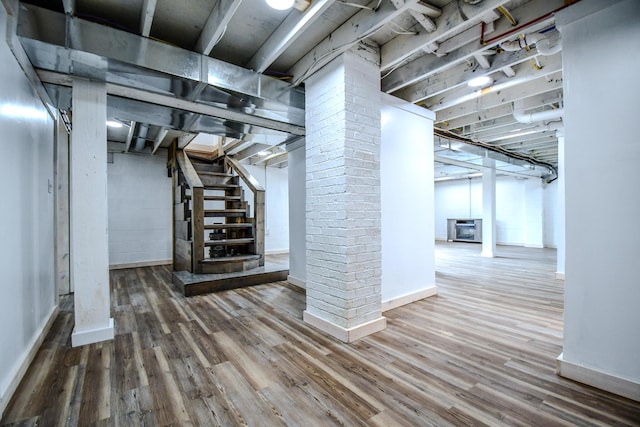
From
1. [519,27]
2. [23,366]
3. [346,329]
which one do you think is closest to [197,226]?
[23,366]

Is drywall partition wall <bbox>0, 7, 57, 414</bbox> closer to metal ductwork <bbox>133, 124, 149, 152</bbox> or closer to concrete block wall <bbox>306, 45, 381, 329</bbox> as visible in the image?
metal ductwork <bbox>133, 124, 149, 152</bbox>

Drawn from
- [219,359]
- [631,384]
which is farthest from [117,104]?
[631,384]

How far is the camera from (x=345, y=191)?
2461 millimetres

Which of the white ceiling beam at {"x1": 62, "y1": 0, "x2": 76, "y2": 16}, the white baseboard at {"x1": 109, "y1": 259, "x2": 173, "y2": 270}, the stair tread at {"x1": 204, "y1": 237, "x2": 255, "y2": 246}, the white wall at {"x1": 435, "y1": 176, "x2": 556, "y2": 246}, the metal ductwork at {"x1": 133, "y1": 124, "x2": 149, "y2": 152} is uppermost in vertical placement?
Answer: the white ceiling beam at {"x1": 62, "y1": 0, "x2": 76, "y2": 16}

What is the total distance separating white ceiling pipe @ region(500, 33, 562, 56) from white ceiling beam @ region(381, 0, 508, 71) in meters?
0.39

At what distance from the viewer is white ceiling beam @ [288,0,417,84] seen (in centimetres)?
204

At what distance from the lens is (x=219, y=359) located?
7.09ft

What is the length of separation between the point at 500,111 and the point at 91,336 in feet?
18.9

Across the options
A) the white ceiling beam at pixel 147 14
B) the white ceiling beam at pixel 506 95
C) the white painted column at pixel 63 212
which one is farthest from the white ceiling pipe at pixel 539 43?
the white painted column at pixel 63 212

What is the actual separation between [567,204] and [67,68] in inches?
150

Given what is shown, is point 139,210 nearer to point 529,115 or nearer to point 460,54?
point 460,54

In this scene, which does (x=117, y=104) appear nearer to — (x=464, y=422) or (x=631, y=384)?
(x=464, y=422)

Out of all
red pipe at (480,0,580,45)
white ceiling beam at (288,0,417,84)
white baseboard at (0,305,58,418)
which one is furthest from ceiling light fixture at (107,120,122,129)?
red pipe at (480,0,580,45)

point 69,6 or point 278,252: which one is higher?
point 69,6
